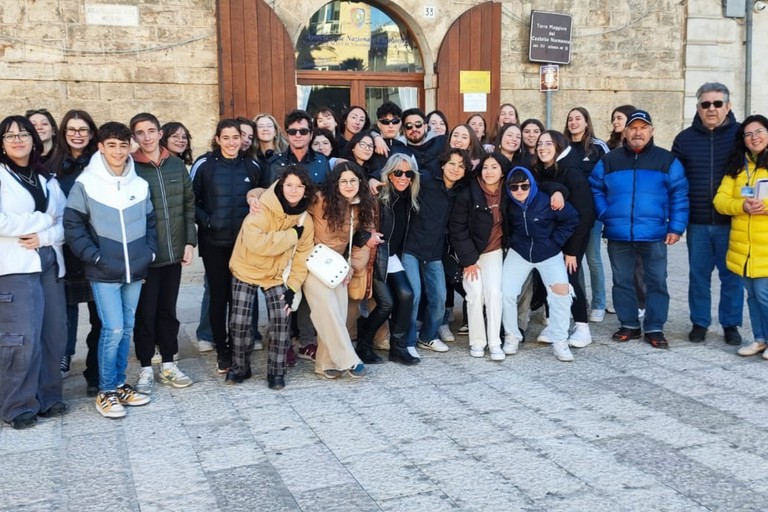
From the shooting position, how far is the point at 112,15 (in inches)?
341

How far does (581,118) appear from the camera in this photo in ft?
21.0

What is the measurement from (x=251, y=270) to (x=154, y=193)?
77cm

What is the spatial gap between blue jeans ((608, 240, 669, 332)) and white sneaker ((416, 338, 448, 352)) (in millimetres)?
1459

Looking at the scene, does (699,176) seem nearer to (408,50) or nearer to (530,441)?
(530,441)

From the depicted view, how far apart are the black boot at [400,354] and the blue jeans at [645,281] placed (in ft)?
5.80

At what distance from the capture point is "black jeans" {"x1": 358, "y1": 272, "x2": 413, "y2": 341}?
534 centimetres

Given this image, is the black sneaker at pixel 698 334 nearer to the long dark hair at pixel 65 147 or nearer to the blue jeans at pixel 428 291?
the blue jeans at pixel 428 291

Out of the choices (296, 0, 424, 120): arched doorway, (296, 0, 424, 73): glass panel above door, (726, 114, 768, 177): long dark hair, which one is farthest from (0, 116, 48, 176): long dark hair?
(296, 0, 424, 73): glass panel above door

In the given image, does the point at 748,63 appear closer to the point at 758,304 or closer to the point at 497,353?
the point at 758,304

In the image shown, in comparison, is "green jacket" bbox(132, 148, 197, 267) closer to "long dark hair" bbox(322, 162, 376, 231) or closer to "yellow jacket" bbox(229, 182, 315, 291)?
"yellow jacket" bbox(229, 182, 315, 291)

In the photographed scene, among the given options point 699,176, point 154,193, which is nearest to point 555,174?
point 699,176

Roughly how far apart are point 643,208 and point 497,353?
1532 millimetres

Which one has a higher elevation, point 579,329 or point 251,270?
point 251,270

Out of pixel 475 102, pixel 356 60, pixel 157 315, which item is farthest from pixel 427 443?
pixel 356 60
